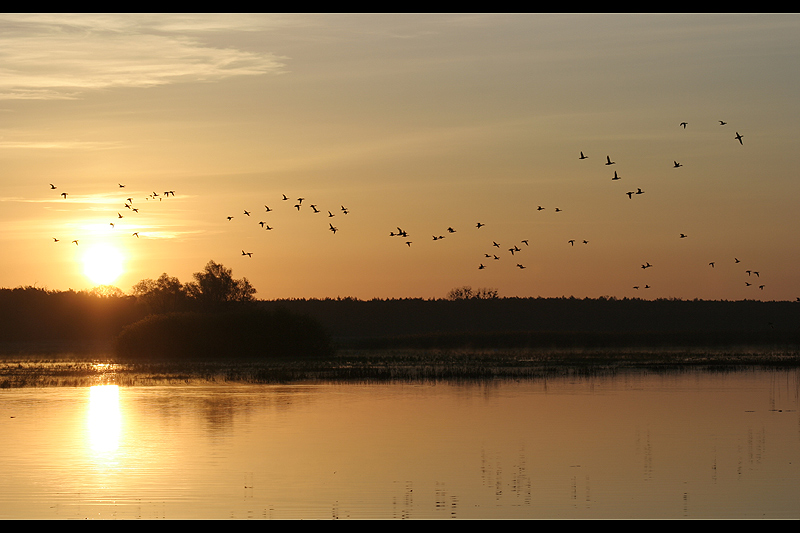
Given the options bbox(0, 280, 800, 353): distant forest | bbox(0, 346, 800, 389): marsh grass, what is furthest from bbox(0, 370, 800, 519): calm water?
bbox(0, 280, 800, 353): distant forest

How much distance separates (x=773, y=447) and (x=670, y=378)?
22.7 metres

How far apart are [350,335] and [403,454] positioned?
119 meters

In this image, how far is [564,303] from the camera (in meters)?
155

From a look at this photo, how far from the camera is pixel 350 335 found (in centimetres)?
14375

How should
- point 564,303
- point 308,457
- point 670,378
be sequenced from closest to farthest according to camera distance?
point 308,457 → point 670,378 → point 564,303

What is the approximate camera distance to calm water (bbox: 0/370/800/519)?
→ 19.2 meters

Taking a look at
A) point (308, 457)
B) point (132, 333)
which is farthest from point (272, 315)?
point (308, 457)

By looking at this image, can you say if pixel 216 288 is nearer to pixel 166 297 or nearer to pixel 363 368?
pixel 166 297

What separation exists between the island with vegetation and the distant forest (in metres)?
0.21

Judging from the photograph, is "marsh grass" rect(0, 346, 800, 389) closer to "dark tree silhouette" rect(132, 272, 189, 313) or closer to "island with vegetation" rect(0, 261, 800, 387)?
"island with vegetation" rect(0, 261, 800, 387)
